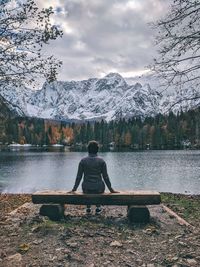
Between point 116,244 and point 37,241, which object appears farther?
point 37,241

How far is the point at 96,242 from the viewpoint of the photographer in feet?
32.2

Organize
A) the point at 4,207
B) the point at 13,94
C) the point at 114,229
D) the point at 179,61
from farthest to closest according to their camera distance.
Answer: the point at 4,207
the point at 13,94
the point at 179,61
the point at 114,229

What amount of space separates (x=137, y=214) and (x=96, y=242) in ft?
7.73

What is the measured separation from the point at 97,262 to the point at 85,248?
2.71ft

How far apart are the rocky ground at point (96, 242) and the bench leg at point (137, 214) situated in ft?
0.70

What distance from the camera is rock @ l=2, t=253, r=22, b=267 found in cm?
850

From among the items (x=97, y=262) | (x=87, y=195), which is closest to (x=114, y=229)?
(x=87, y=195)

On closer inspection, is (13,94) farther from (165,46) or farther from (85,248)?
(85,248)

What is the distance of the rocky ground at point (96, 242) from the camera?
28.6 ft

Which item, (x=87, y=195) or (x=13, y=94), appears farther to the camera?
(x=13, y=94)

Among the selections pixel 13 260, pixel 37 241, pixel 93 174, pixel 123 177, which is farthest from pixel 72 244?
pixel 123 177

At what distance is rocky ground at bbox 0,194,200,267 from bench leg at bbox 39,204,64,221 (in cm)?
16

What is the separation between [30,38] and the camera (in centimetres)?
1303

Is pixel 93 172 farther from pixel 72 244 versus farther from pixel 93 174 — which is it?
pixel 72 244
